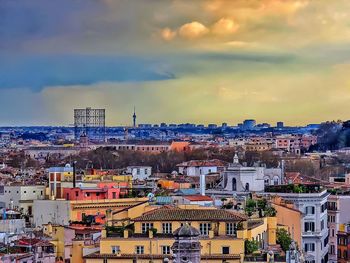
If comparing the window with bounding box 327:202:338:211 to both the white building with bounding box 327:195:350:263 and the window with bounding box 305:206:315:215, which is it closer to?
the white building with bounding box 327:195:350:263

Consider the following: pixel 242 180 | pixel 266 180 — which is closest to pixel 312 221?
pixel 242 180

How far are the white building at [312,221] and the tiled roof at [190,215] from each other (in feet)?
35.0

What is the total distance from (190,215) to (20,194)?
759 inches

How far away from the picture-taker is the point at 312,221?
37.7m

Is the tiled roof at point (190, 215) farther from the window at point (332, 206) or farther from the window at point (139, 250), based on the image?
the window at point (332, 206)

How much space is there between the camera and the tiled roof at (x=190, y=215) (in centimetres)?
2536

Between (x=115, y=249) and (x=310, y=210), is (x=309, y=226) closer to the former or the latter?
(x=310, y=210)

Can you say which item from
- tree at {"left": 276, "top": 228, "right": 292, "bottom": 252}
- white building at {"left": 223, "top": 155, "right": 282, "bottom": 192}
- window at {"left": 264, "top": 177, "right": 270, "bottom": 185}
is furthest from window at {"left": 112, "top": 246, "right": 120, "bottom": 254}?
window at {"left": 264, "top": 177, "right": 270, "bottom": 185}

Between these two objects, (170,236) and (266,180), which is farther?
(266,180)

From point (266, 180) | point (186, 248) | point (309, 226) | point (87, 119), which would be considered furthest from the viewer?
point (87, 119)

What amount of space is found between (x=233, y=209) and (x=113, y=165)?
211 feet

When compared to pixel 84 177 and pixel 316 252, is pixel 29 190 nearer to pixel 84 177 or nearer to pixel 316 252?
pixel 84 177

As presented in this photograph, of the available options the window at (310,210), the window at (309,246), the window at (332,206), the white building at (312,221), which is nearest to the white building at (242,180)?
the white building at (312,221)

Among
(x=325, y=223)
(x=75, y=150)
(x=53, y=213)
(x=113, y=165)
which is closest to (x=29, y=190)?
(x=53, y=213)
